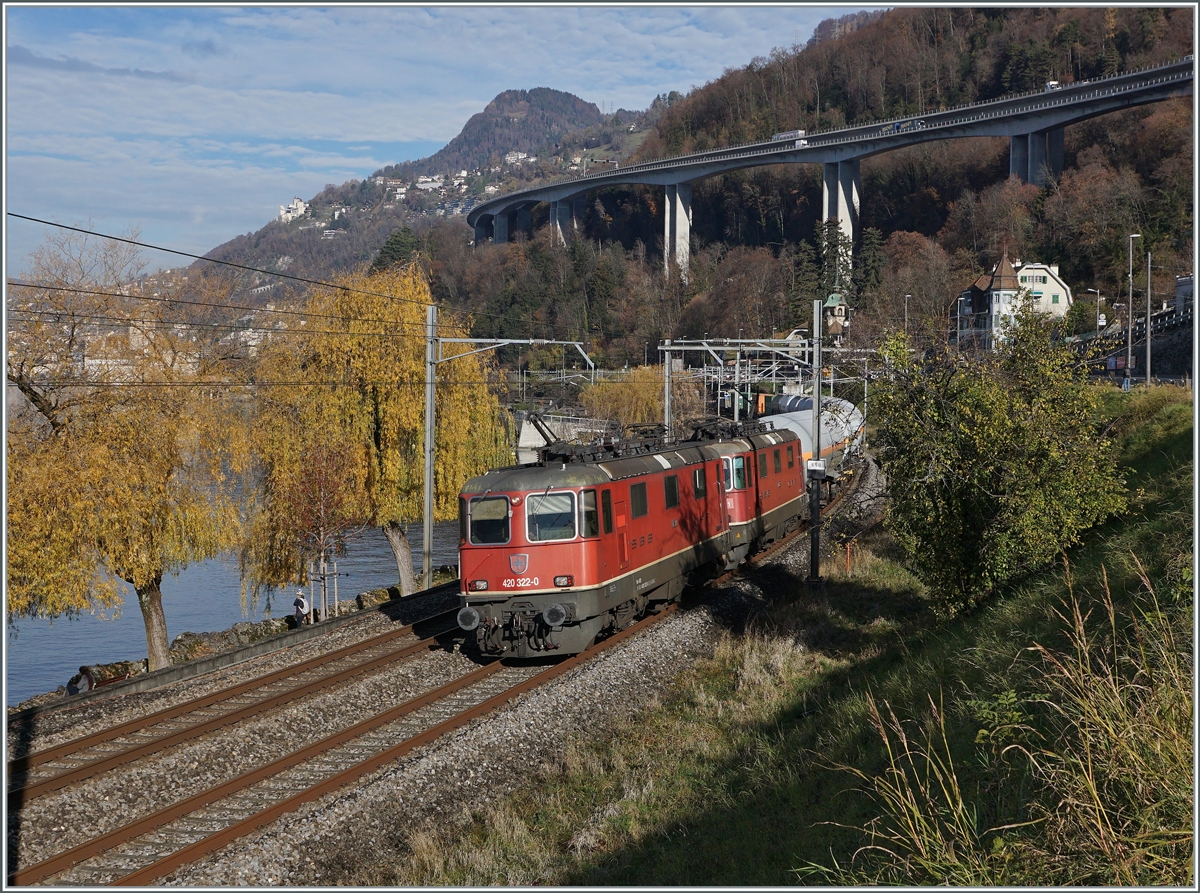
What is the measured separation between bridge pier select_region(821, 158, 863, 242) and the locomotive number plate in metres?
106

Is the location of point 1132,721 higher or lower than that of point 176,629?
higher

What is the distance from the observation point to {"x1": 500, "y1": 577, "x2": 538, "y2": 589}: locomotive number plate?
54.3 feet

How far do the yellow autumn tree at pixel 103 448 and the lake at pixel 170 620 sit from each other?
6.47 meters

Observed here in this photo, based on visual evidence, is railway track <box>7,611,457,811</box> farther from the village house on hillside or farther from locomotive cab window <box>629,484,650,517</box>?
the village house on hillside

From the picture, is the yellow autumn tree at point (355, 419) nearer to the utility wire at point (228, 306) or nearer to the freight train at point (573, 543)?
the utility wire at point (228, 306)

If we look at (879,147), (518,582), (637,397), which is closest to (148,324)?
(518,582)

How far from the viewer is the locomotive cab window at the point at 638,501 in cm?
1817

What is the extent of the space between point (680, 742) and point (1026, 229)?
8506 cm

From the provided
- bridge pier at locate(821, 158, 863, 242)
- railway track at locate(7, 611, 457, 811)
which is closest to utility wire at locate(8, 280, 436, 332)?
railway track at locate(7, 611, 457, 811)

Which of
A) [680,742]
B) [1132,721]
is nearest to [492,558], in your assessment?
[680,742]

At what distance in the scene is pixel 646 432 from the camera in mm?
22797

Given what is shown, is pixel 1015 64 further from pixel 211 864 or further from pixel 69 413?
pixel 211 864

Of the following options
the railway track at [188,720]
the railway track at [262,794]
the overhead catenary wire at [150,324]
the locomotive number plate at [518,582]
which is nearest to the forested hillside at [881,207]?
the overhead catenary wire at [150,324]

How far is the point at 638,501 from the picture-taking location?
728 inches
